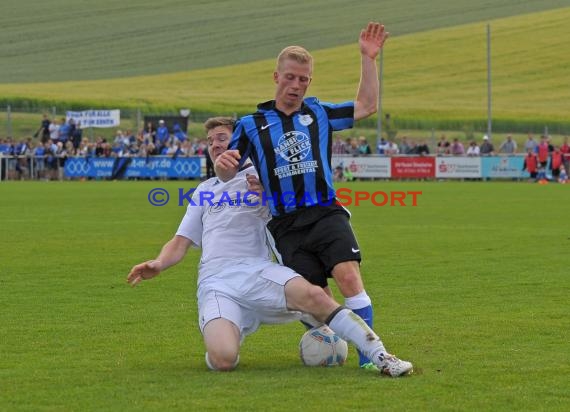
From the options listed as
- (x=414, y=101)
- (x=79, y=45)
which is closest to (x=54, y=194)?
(x=414, y=101)

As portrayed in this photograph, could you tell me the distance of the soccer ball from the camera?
26.0 feet

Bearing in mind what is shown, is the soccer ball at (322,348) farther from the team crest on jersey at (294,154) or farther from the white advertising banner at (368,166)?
the white advertising banner at (368,166)

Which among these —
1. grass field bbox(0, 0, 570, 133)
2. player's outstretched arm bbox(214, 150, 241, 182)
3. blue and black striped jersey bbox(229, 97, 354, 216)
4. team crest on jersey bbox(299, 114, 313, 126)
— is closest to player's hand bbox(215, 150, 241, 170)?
player's outstretched arm bbox(214, 150, 241, 182)

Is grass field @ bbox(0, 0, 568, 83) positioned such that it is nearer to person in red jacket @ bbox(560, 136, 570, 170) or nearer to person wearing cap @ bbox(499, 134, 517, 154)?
person wearing cap @ bbox(499, 134, 517, 154)

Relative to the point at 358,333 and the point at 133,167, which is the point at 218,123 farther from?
the point at 133,167

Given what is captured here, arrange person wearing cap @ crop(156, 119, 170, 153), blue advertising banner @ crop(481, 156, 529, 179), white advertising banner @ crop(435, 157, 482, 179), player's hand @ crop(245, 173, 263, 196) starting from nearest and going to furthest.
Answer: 1. player's hand @ crop(245, 173, 263, 196)
2. blue advertising banner @ crop(481, 156, 529, 179)
3. white advertising banner @ crop(435, 157, 482, 179)
4. person wearing cap @ crop(156, 119, 170, 153)

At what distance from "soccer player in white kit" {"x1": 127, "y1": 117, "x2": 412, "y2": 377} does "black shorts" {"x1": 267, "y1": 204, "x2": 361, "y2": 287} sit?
0.15 m

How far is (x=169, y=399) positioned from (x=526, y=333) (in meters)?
3.24

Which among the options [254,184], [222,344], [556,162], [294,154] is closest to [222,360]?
[222,344]

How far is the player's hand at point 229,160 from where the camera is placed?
782 cm

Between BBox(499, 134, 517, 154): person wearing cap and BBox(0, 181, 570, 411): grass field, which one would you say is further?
BBox(499, 134, 517, 154): person wearing cap

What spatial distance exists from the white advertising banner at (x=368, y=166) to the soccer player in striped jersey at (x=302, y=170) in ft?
122

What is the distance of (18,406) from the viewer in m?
6.55

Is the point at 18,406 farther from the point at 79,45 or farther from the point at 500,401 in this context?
the point at 79,45
